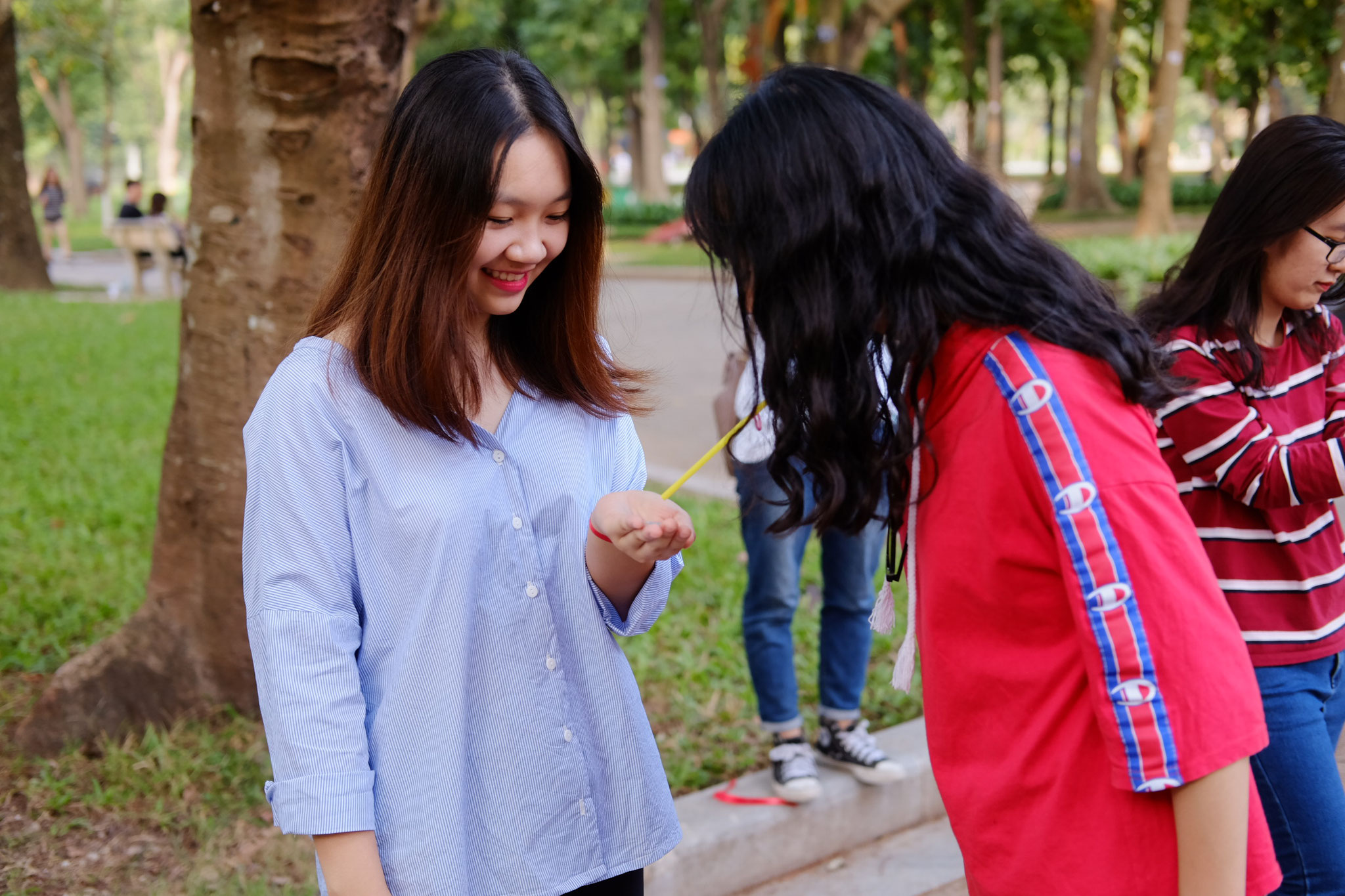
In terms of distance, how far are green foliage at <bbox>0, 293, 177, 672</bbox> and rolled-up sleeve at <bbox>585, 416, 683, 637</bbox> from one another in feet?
9.98

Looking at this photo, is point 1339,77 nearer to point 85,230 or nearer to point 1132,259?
point 1132,259

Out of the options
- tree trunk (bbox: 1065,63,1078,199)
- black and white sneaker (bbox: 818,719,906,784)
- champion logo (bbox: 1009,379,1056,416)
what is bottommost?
black and white sneaker (bbox: 818,719,906,784)

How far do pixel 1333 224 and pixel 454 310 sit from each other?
5.20 ft

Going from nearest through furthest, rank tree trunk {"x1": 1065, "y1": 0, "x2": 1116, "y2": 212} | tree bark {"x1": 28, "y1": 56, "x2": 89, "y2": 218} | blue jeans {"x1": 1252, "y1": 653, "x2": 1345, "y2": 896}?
blue jeans {"x1": 1252, "y1": 653, "x2": 1345, "y2": 896} → tree trunk {"x1": 1065, "y1": 0, "x2": 1116, "y2": 212} → tree bark {"x1": 28, "y1": 56, "x2": 89, "y2": 218}

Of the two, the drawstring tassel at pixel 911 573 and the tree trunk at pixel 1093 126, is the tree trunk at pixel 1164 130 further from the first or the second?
the drawstring tassel at pixel 911 573

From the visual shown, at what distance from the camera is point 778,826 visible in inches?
123

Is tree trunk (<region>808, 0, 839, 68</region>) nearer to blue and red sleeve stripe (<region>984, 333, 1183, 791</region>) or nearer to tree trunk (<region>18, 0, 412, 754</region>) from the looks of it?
tree trunk (<region>18, 0, 412, 754</region>)

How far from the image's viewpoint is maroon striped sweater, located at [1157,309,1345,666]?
1994mm

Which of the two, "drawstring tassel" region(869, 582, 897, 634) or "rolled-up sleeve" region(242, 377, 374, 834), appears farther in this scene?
"drawstring tassel" region(869, 582, 897, 634)

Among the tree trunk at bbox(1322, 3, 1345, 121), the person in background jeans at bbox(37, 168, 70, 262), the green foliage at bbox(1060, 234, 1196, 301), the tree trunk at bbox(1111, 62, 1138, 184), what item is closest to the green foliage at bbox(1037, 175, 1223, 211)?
the tree trunk at bbox(1111, 62, 1138, 184)

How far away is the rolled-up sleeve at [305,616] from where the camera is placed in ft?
4.80

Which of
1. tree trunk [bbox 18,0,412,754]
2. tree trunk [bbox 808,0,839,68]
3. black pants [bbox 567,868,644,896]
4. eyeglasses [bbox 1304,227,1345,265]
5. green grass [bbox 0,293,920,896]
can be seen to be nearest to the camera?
black pants [bbox 567,868,644,896]

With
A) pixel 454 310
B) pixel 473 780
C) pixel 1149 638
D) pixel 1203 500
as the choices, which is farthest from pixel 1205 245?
pixel 473 780

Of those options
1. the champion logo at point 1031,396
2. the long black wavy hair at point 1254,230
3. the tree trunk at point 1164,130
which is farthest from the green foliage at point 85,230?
the champion logo at point 1031,396
